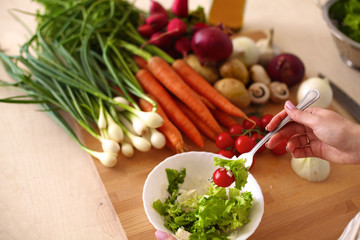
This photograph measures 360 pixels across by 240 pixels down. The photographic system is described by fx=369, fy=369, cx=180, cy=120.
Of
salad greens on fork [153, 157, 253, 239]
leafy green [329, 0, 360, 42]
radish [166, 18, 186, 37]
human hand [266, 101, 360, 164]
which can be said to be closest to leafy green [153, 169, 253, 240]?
salad greens on fork [153, 157, 253, 239]

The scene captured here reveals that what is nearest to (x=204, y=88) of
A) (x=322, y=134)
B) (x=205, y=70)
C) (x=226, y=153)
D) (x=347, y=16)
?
(x=205, y=70)

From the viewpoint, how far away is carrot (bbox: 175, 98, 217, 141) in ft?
4.91

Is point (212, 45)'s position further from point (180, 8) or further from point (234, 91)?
point (180, 8)

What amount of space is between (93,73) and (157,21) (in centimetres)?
41

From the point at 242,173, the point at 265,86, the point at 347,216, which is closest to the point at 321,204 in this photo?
the point at 347,216

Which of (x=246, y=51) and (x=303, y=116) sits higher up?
(x=303, y=116)

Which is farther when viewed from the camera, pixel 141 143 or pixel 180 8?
pixel 180 8

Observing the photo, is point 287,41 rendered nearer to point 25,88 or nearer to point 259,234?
point 259,234

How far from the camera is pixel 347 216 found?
1.24 metres

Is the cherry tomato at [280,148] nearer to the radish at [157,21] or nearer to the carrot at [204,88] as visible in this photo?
the carrot at [204,88]

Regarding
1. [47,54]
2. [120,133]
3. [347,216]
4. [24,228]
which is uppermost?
[47,54]

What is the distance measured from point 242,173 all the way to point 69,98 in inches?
31.8

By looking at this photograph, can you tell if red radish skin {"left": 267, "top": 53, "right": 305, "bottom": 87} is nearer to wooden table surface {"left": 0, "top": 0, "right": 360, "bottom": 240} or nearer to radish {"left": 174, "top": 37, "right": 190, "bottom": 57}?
wooden table surface {"left": 0, "top": 0, "right": 360, "bottom": 240}

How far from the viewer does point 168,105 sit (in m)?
1.52
